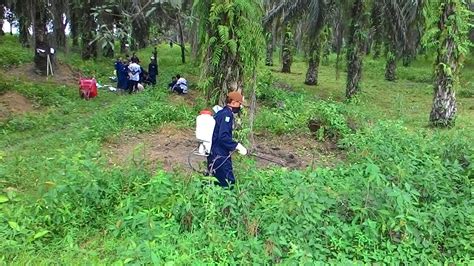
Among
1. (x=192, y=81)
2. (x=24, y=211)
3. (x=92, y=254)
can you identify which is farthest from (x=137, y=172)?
(x=192, y=81)

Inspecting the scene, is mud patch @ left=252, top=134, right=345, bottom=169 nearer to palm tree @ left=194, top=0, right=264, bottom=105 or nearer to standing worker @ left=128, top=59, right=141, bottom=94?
palm tree @ left=194, top=0, right=264, bottom=105

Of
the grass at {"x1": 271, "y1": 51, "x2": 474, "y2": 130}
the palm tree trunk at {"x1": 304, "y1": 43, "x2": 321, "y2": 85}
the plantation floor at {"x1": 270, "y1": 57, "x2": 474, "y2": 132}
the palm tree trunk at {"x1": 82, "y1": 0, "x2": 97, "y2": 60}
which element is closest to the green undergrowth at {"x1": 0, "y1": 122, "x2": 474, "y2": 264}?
the plantation floor at {"x1": 270, "y1": 57, "x2": 474, "y2": 132}

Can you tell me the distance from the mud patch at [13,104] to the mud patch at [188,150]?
4.12m

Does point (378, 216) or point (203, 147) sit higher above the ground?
point (203, 147)

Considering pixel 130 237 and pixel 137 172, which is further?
pixel 137 172

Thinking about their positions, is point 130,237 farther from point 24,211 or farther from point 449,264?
point 449,264

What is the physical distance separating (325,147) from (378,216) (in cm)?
406

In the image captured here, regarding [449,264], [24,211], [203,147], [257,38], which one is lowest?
[449,264]

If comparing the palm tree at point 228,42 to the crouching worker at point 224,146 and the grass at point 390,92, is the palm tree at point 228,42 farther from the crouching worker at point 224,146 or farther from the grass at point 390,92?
the grass at point 390,92

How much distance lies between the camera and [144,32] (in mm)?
22422

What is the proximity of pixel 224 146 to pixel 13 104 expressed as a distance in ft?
28.5

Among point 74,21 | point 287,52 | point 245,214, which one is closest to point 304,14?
point 287,52

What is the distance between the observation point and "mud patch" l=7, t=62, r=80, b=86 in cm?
1603

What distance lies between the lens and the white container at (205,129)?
5914 millimetres
